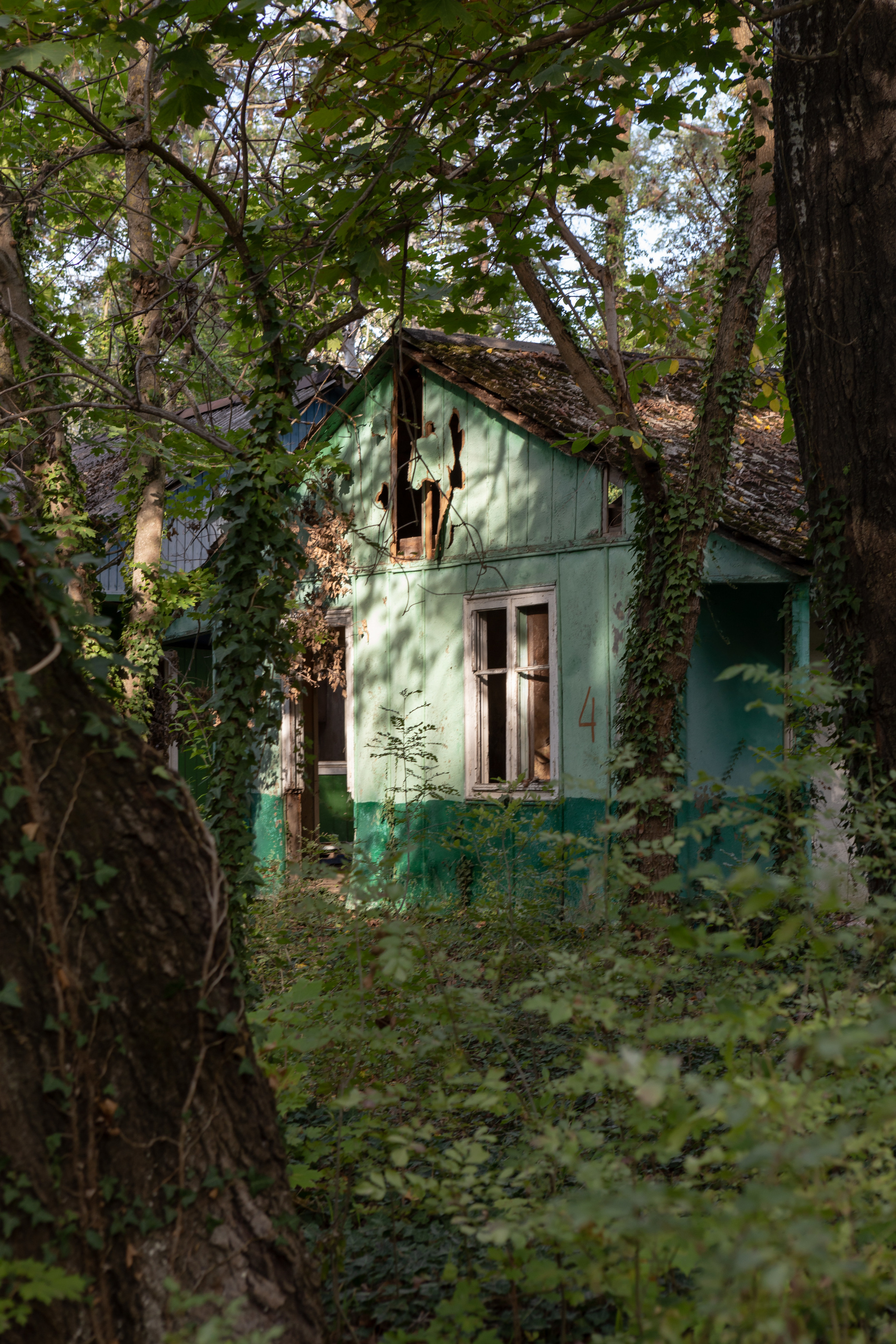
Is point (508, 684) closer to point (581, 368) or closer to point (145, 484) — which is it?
point (581, 368)

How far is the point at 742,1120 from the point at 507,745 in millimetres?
8351

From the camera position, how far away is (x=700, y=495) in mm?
7965

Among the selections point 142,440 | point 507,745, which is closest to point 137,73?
point 142,440

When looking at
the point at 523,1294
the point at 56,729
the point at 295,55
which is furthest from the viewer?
the point at 295,55

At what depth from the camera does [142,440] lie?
33.9ft

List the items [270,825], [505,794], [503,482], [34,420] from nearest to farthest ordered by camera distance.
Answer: [505,794]
[503,482]
[34,420]
[270,825]

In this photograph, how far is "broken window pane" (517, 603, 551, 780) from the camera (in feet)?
33.0

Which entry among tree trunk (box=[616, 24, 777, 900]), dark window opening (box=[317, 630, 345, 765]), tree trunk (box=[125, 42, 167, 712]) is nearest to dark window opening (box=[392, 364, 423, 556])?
tree trunk (box=[125, 42, 167, 712])

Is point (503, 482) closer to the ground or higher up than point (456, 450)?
closer to the ground

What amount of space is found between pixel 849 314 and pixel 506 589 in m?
5.84

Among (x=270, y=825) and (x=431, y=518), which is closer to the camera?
(x=431, y=518)

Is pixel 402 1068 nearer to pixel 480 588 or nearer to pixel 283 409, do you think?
pixel 283 409

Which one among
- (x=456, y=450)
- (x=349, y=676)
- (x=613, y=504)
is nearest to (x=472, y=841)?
(x=613, y=504)

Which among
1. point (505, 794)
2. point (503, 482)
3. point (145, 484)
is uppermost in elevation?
point (145, 484)
